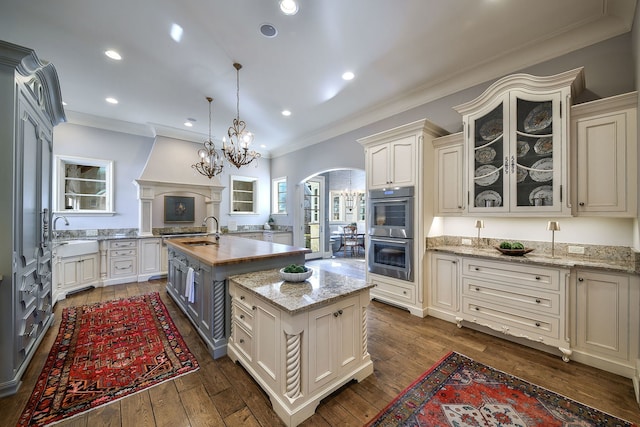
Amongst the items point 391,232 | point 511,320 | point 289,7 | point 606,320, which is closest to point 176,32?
point 289,7

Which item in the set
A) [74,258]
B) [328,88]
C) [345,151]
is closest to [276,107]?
[328,88]

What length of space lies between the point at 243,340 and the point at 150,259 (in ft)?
13.5

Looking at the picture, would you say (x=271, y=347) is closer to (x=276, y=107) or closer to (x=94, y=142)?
(x=276, y=107)

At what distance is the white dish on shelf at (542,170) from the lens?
8.15 feet

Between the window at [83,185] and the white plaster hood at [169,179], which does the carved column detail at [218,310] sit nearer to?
Result: the white plaster hood at [169,179]

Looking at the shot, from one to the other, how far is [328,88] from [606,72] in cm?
308

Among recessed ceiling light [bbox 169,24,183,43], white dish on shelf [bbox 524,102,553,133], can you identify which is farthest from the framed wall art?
white dish on shelf [bbox 524,102,553,133]

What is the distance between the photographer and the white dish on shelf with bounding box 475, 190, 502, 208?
9.30 feet

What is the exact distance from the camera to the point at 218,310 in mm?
2355

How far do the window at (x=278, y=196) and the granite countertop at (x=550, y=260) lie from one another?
508 centimetres

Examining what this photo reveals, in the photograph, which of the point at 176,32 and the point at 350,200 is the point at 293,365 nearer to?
the point at 176,32

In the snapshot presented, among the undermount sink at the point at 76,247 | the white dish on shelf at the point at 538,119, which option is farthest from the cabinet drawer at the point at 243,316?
the undermount sink at the point at 76,247

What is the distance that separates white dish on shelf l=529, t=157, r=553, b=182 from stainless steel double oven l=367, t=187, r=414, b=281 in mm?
1234

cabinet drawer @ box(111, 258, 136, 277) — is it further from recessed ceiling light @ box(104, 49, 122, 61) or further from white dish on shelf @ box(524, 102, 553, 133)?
white dish on shelf @ box(524, 102, 553, 133)
